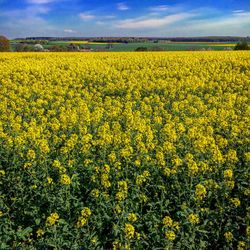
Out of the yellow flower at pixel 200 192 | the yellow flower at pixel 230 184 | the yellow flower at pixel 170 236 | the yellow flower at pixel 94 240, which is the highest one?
the yellow flower at pixel 200 192

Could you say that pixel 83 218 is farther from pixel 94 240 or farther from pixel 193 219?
pixel 193 219

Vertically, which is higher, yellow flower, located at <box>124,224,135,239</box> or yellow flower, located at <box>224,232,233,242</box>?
yellow flower, located at <box>124,224,135,239</box>

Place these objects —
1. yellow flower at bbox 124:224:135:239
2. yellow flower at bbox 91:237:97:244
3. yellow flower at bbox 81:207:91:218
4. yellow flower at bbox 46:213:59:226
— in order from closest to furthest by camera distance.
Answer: yellow flower at bbox 124:224:135:239 → yellow flower at bbox 91:237:97:244 → yellow flower at bbox 46:213:59:226 → yellow flower at bbox 81:207:91:218

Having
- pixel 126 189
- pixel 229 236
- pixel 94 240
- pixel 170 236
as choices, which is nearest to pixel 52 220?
pixel 94 240

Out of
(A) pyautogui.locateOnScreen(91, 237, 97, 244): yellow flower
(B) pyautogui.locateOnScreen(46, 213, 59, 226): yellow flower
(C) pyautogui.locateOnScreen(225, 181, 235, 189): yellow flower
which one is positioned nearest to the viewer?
(A) pyautogui.locateOnScreen(91, 237, 97, 244): yellow flower

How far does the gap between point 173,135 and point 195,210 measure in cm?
257

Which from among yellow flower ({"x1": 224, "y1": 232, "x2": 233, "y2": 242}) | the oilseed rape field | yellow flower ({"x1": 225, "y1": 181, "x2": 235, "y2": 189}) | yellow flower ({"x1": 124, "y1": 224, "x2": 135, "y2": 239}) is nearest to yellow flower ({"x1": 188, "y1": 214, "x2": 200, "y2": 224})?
the oilseed rape field

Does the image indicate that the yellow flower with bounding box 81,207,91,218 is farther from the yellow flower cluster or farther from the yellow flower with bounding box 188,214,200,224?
the yellow flower with bounding box 188,214,200,224

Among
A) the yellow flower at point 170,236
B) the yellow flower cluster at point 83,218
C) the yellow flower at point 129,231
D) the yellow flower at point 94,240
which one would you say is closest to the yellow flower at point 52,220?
the yellow flower cluster at point 83,218

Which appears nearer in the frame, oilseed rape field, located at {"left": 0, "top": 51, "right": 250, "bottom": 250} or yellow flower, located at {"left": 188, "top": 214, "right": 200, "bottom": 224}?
yellow flower, located at {"left": 188, "top": 214, "right": 200, "bottom": 224}

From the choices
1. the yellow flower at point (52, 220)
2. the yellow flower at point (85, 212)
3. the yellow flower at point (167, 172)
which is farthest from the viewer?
the yellow flower at point (167, 172)

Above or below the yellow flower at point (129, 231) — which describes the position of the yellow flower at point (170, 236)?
below

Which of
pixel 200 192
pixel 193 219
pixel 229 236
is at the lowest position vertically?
pixel 229 236

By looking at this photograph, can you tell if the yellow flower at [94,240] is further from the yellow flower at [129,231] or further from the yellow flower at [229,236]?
the yellow flower at [229,236]
